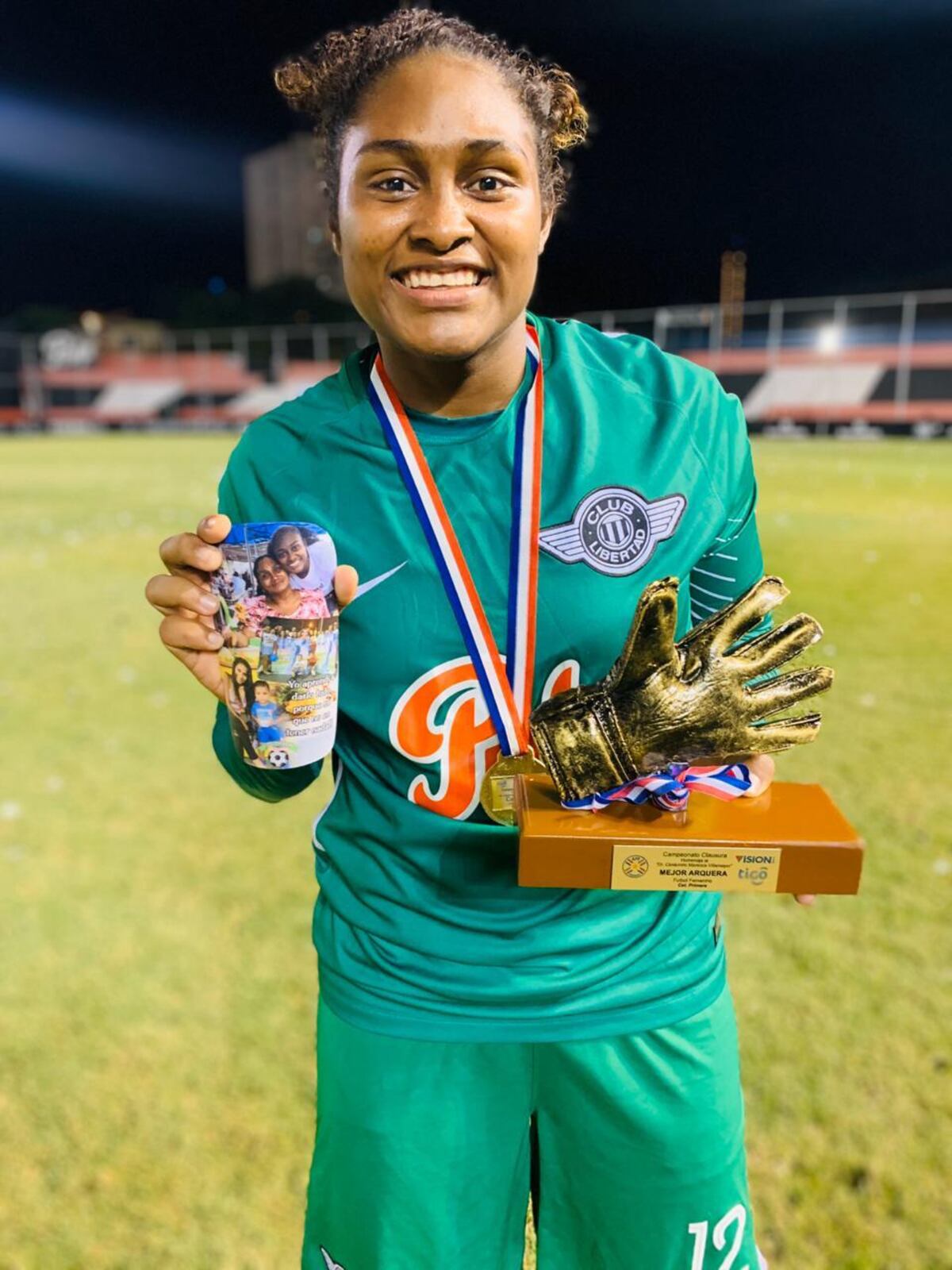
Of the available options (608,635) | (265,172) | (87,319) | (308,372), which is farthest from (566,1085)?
(265,172)

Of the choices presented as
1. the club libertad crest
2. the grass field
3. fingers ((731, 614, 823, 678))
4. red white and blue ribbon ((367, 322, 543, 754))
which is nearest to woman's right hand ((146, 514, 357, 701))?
red white and blue ribbon ((367, 322, 543, 754))

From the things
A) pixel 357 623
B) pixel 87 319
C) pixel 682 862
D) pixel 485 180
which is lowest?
pixel 682 862

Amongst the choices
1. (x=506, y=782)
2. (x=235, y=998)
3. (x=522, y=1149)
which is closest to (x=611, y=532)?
(x=506, y=782)

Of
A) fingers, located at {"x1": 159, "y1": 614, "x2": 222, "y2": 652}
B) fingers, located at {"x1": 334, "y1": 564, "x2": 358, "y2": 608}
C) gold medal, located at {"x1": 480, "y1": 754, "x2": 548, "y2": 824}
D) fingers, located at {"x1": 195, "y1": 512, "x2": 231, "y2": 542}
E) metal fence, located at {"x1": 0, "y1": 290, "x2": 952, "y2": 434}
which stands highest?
metal fence, located at {"x1": 0, "y1": 290, "x2": 952, "y2": 434}

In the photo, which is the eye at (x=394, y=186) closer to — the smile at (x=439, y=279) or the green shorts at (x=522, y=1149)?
the smile at (x=439, y=279)

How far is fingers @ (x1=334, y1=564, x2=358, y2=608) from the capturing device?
1.22 metres

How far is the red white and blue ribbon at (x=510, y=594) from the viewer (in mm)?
1289

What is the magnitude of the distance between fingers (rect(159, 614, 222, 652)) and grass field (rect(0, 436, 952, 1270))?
3.10 feet

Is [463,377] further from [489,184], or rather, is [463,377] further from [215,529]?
[215,529]

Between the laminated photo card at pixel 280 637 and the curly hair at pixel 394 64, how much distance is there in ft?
1.98

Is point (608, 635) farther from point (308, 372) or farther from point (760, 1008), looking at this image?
point (308, 372)

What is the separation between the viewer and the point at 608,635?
134 cm

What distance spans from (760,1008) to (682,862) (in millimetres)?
1824

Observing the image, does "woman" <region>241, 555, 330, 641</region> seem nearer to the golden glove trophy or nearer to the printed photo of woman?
the printed photo of woman
